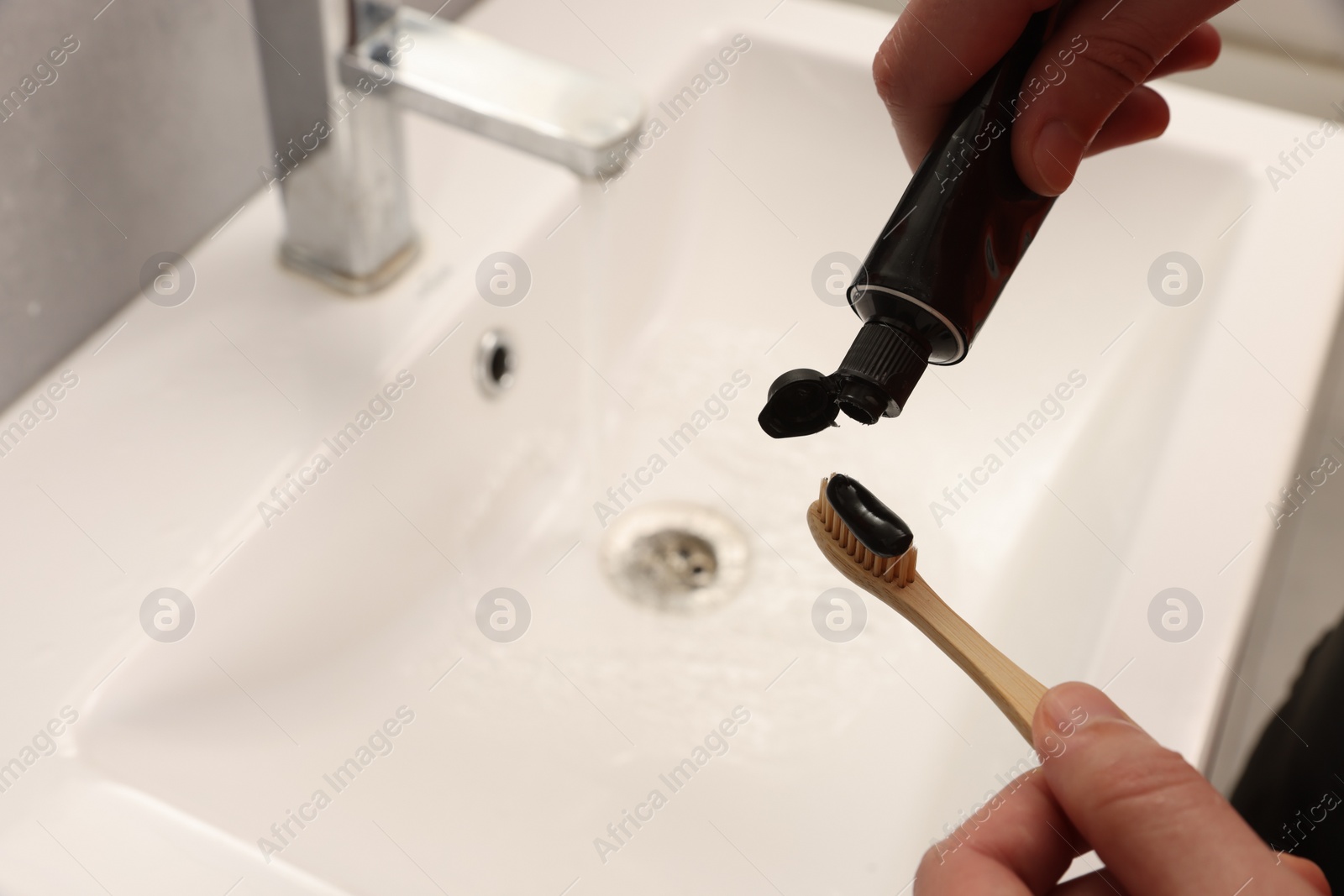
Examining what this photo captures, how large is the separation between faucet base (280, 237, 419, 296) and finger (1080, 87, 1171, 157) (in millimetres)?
335

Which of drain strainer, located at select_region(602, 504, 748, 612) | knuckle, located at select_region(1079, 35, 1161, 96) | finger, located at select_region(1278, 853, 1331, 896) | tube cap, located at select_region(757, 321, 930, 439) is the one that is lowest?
drain strainer, located at select_region(602, 504, 748, 612)

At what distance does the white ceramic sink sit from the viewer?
1.47 feet

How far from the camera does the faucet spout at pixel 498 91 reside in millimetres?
487

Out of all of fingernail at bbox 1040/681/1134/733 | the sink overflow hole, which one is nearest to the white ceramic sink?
the sink overflow hole

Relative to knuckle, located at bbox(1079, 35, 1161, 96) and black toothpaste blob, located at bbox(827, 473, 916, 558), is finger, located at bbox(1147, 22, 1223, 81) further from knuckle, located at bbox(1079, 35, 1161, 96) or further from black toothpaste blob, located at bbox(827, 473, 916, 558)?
black toothpaste blob, located at bbox(827, 473, 916, 558)

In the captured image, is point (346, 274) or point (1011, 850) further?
point (346, 274)

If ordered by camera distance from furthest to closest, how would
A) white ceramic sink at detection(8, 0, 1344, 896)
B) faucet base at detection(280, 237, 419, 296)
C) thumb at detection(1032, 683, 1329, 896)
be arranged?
faucet base at detection(280, 237, 419, 296), white ceramic sink at detection(8, 0, 1344, 896), thumb at detection(1032, 683, 1329, 896)

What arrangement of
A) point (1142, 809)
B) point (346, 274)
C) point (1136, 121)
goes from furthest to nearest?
point (346, 274) < point (1136, 121) < point (1142, 809)

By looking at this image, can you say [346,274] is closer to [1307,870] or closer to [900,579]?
[900,579]

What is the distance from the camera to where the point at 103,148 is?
529mm

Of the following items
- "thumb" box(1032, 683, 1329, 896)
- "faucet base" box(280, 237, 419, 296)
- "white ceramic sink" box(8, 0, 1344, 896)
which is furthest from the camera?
"faucet base" box(280, 237, 419, 296)

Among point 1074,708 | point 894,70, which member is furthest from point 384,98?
point 1074,708

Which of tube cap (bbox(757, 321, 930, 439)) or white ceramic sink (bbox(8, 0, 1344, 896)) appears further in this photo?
white ceramic sink (bbox(8, 0, 1344, 896))

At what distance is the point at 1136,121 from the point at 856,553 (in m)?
0.23
